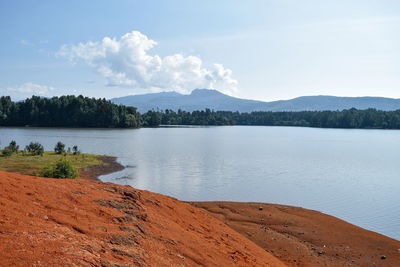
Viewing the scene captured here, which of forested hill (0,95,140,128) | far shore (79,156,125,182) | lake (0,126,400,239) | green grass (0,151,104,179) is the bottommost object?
lake (0,126,400,239)

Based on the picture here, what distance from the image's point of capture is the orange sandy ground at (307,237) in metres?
16.0

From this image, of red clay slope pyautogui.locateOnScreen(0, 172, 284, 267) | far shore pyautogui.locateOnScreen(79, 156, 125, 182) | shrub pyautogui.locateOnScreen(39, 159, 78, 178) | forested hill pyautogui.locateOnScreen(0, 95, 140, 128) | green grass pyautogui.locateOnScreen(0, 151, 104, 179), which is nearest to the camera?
red clay slope pyautogui.locateOnScreen(0, 172, 284, 267)

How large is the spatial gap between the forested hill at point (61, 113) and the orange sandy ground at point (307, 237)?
449 ft

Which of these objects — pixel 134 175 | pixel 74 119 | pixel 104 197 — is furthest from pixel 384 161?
pixel 74 119

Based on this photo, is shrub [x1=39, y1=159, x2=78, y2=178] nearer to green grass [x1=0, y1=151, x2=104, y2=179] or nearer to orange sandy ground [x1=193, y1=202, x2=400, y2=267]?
green grass [x1=0, y1=151, x2=104, y2=179]

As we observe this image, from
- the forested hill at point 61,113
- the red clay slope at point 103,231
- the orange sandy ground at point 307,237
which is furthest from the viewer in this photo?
the forested hill at point 61,113

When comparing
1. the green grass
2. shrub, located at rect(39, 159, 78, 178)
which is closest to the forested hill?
the green grass

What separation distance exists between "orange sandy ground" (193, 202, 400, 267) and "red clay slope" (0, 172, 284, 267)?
2.60 m

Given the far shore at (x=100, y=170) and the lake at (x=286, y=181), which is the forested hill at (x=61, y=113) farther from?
the far shore at (x=100, y=170)

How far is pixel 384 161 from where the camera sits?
56.8 meters

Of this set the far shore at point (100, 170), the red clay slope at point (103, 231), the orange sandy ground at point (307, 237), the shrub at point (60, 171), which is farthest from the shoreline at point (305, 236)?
the far shore at point (100, 170)

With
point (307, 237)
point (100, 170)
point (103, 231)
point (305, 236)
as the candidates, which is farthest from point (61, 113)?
point (103, 231)

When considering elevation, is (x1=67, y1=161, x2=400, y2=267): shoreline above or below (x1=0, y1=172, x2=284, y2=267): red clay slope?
below

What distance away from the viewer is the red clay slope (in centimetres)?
766
